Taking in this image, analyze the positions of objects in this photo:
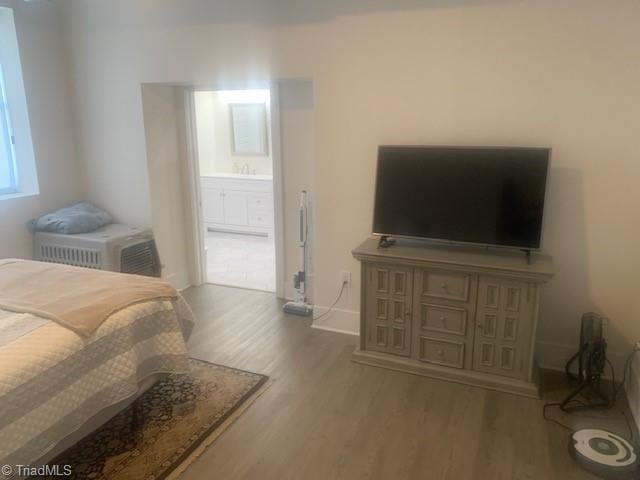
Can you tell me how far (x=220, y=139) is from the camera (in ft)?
22.8

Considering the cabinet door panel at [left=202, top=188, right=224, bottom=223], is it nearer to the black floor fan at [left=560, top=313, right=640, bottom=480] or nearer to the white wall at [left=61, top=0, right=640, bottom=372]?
the white wall at [left=61, top=0, right=640, bottom=372]

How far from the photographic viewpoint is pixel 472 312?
3.02 metres

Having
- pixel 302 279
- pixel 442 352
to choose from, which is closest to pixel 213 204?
pixel 302 279

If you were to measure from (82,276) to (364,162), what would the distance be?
1977mm

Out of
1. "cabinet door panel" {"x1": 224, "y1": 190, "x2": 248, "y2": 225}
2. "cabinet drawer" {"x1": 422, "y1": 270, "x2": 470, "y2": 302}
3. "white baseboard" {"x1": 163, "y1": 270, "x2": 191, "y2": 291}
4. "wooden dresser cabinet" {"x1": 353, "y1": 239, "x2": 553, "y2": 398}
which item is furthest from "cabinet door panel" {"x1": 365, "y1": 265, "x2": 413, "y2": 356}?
"cabinet door panel" {"x1": 224, "y1": 190, "x2": 248, "y2": 225}

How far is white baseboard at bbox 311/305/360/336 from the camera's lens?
12.5ft

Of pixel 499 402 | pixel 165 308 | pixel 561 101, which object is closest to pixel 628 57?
pixel 561 101

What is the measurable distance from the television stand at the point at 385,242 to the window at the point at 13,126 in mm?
2993

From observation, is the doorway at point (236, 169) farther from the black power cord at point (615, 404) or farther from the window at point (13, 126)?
the black power cord at point (615, 404)

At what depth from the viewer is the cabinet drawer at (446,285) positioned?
301cm

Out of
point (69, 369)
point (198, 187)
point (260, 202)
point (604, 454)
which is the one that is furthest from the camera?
point (260, 202)

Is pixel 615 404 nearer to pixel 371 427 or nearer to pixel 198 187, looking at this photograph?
pixel 371 427

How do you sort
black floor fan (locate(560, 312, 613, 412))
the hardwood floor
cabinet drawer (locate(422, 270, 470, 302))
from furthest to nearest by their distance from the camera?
1. cabinet drawer (locate(422, 270, 470, 302))
2. black floor fan (locate(560, 312, 613, 412))
3. the hardwood floor

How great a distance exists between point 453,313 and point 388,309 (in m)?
0.42
